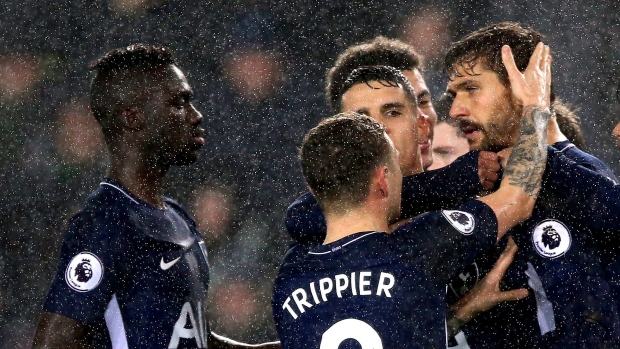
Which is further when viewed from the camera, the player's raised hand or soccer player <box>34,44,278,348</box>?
soccer player <box>34,44,278,348</box>

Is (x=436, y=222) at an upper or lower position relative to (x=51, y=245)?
upper

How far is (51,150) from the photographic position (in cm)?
483

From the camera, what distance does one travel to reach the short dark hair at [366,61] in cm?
350

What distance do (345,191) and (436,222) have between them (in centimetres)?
24

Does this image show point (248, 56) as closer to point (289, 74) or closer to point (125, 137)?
point (289, 74)

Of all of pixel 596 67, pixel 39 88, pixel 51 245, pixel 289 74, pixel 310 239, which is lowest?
pixel 51 245

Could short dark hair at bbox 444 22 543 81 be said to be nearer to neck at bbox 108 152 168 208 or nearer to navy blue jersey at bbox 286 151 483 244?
navy blue jersey at bbox 286 151 483 244

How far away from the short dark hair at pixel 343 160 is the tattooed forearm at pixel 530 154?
0.34 meters

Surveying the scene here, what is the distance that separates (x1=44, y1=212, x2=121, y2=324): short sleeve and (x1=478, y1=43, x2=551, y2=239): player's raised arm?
3.80 feet

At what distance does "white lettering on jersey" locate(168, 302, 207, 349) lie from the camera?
2.98 metres

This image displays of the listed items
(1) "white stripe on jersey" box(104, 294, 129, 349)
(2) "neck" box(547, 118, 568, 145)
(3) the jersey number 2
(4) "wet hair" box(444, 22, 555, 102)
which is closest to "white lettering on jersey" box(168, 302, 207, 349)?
(1) "white stripe on jersey" box(104, 294, 129, 349)

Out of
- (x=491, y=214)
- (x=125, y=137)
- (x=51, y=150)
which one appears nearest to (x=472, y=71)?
(x=491, y=214)

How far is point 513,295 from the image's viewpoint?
2512 millimetres

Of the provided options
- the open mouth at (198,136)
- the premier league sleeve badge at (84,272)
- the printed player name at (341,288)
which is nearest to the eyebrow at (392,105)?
the open mouth at (198,136)
